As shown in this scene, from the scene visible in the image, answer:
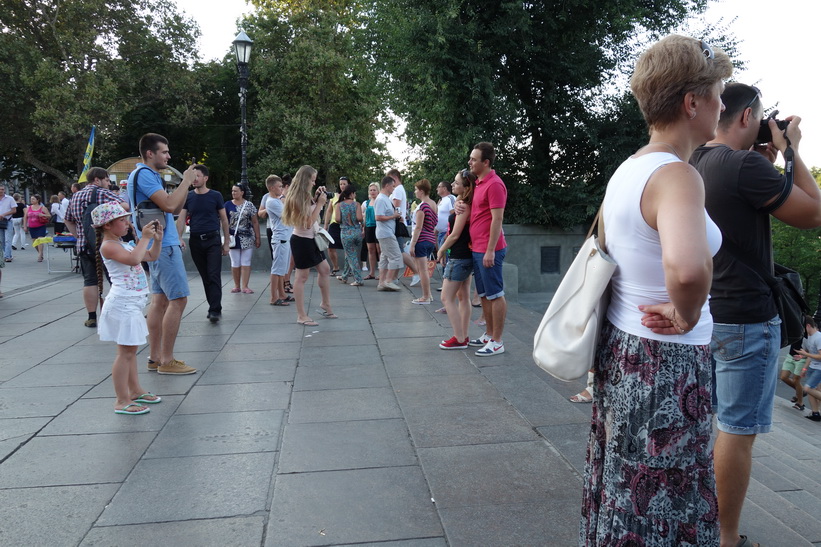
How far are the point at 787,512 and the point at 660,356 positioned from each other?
1.72 meters

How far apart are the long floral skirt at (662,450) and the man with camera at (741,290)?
0.72m

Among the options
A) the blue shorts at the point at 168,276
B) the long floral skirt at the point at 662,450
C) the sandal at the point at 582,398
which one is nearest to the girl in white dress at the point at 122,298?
the blue shorts at the point at 168,276

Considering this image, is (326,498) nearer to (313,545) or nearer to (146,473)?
(313,545)

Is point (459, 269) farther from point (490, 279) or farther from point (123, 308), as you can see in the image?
point (123, 308)

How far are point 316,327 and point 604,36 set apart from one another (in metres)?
10.5

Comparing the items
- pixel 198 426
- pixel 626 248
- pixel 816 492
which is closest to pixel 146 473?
pixel 198 426

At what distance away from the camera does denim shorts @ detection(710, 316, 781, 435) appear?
2.53 metres

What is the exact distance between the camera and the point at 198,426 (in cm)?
429

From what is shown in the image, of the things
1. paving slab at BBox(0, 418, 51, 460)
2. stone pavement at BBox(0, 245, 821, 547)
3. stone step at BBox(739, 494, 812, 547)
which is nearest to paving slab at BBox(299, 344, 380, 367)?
stone pavement at BBox(0, 245, 821, 547)

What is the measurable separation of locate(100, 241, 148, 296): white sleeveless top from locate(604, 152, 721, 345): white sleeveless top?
3607mm

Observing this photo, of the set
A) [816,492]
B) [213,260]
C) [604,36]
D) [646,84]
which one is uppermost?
[604,36]

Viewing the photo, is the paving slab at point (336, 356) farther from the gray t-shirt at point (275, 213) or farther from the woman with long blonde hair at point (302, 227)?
the gray t-shirt at point (275, 213)

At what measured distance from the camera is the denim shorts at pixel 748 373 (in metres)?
2.53

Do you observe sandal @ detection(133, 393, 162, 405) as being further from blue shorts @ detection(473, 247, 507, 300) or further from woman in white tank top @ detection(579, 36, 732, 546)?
woman in white tank top @ detection(579, 36, 732, 546)
